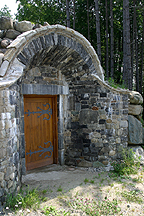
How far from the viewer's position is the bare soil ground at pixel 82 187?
3.32 metres

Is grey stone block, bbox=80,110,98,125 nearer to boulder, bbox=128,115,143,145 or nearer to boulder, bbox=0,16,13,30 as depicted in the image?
boulder, bbox=128,115,143,145

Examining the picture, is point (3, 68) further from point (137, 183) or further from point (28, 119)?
point (137, 183)

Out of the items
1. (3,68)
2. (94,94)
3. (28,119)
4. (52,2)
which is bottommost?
(28,119)

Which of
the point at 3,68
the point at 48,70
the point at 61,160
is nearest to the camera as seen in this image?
the point at 3,68

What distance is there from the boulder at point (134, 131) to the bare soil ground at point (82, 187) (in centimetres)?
104

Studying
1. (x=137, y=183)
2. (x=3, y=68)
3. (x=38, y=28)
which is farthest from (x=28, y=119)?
(x=137, y=183)

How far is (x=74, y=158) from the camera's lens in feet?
17.3

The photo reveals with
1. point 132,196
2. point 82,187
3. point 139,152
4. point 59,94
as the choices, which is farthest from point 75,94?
point 132,196

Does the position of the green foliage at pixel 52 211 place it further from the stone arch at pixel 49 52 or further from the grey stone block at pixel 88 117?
the grey stone block at pixel 88 117

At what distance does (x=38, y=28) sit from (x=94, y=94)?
218 centimetres

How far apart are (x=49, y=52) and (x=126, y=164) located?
3.48 metres

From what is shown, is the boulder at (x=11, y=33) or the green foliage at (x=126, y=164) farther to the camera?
the green foliage at (x=126, y=164)

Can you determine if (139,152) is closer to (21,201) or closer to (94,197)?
(94,197)

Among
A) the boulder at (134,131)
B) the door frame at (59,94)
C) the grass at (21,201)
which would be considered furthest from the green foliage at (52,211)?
the boulder at (134,131)
